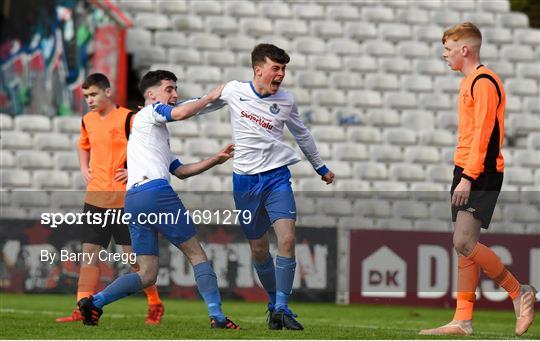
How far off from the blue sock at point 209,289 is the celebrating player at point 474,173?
1.30 metres

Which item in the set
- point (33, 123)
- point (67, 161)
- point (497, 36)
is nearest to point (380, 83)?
point (497, 36)

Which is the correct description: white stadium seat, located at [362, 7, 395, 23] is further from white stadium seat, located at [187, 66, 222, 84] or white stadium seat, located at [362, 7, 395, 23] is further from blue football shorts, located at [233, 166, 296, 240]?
blue football shorts, located at [233, 166, 296, 240]

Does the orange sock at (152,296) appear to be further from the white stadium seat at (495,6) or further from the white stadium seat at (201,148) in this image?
the white stadium seat at (495,6)

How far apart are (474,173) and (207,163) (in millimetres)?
1619

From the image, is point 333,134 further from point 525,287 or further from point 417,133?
point 525,287

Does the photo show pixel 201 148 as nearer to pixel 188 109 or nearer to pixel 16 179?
pixel 16 179

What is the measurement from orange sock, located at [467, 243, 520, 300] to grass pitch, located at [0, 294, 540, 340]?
13.2 inches

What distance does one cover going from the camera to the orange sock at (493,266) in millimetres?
7711

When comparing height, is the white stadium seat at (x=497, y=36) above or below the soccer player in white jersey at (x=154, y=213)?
above

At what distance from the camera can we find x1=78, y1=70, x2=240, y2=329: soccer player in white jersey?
24.9 feet

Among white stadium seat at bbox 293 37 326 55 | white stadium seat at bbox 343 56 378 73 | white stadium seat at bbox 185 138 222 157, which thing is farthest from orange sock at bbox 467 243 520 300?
white stadium seat at bbox 293 37 326 55

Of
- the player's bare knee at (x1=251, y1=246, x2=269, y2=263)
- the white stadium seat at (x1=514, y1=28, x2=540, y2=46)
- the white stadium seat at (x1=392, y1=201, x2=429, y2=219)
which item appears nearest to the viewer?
the player's bare knee at (x1=251, y1=246, x2=269, y2=263)

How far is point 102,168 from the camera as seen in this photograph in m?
8.96

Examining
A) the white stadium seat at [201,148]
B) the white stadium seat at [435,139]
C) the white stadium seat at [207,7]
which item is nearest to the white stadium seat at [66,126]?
the white stadium seat at [201,148]
